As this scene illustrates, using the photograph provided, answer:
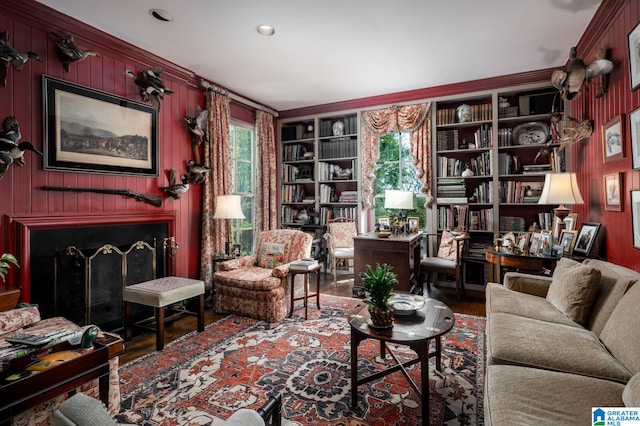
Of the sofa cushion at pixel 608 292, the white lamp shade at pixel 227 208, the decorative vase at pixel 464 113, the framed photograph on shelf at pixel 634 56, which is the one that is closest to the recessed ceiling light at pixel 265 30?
the white lamp shade at pixel 227 208

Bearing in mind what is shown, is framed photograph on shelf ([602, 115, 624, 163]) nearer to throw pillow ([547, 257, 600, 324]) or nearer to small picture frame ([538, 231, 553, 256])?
small picture frame ([538, 231, 553, 256])

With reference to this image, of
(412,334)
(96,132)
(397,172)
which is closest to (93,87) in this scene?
(96,132)

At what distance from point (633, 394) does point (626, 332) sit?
648 mm

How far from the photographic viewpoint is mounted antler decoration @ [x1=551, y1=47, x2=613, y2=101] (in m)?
2.64

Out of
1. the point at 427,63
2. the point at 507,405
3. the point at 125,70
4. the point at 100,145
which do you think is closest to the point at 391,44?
the point at 427,63

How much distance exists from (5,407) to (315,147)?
15.6ft

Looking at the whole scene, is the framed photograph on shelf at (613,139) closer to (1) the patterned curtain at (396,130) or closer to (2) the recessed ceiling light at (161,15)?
(1) the patterned curtain at (396,130)

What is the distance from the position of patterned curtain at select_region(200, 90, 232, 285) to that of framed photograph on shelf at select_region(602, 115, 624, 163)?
3.99 meters

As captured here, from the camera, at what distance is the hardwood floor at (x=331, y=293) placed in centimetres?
287

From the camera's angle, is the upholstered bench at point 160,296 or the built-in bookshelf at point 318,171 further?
the built-in bookshelf at point 318,171

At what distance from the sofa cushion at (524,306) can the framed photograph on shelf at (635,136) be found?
1.11 meters

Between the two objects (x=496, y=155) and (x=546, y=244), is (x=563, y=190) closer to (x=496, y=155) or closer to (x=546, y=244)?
(x=546, y=244)

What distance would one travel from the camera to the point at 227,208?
13.0 feet

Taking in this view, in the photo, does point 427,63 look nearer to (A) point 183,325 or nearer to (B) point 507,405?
(B) point 507,405
